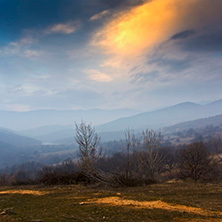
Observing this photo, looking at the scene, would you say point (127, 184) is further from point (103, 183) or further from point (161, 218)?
point (161, 218)

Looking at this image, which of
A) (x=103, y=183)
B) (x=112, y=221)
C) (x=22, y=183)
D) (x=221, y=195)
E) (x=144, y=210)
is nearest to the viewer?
(x=112, y=221)

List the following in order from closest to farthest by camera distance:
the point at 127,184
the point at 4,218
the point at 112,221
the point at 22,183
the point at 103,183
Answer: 1. the point at 112,221
2. the point at 4,218
3. the point at 127,184
4. the point at 103,183
5. the point at 22,183

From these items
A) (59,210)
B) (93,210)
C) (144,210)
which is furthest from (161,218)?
(59,210)

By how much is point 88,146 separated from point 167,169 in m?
42.5

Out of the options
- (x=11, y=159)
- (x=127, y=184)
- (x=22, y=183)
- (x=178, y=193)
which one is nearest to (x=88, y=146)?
(x=22, y=183)

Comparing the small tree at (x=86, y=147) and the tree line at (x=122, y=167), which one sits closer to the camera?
the tree line at (x=122, y=167)

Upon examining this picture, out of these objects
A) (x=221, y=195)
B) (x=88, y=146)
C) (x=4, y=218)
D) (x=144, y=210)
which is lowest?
(x=221, y=195)

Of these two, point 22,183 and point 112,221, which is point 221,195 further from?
point 22,183

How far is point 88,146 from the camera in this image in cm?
1903

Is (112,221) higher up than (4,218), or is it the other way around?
(4,218)

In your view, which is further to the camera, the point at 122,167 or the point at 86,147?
the point at 122,167

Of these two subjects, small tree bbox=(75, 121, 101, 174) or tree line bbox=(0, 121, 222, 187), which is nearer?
tree line bbox=(0, 121, 222, 187)

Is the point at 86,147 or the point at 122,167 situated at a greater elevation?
the point at 86,147

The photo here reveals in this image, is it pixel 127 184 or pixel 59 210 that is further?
pixel 127 184
